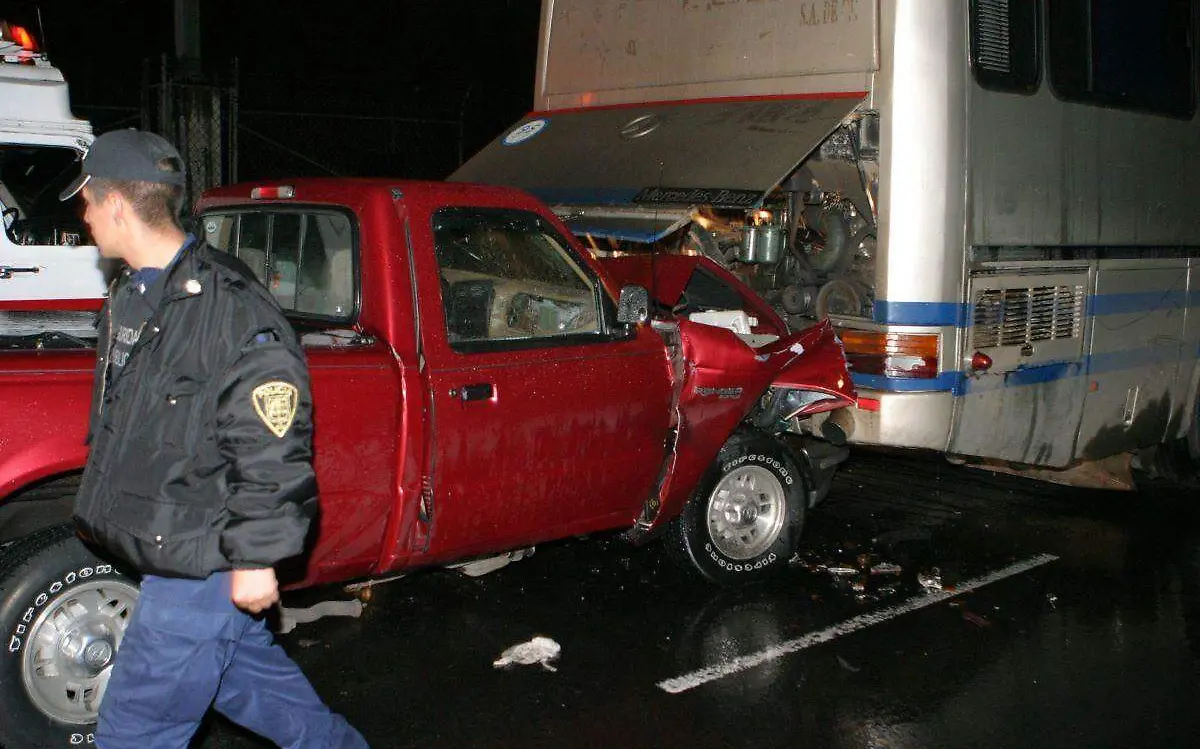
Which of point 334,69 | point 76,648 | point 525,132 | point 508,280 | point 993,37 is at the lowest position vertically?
point 76,648

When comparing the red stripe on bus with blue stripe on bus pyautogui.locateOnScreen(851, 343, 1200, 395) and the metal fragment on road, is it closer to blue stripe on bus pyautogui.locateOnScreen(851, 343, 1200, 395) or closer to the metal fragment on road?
blue stripe on bus pyautogui.locateOnScreen(851, 343, 1200, 395)

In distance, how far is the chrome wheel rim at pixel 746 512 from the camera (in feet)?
19.7

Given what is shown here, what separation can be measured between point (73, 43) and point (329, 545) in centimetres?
1787

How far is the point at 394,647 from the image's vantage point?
5277mm

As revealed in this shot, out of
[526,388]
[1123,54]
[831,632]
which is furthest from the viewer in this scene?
[1123,54]

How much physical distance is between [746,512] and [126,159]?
389 cm

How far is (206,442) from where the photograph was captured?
2.97 m

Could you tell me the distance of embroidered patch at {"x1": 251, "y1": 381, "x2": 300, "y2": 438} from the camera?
9.60 feet

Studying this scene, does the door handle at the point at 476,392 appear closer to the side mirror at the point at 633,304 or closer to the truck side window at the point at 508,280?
the truck side window at the point at 508,280

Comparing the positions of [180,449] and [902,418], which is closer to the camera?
[180,449]

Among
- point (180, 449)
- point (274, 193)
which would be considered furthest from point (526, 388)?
point (180, 449)

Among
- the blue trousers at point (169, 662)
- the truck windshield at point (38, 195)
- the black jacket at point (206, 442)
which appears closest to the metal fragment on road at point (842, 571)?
the blue trousers at point (169, 662)

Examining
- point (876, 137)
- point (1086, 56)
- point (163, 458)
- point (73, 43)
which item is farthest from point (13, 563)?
point (73, 43)

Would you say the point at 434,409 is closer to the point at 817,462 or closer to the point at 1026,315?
the point at 817,462
